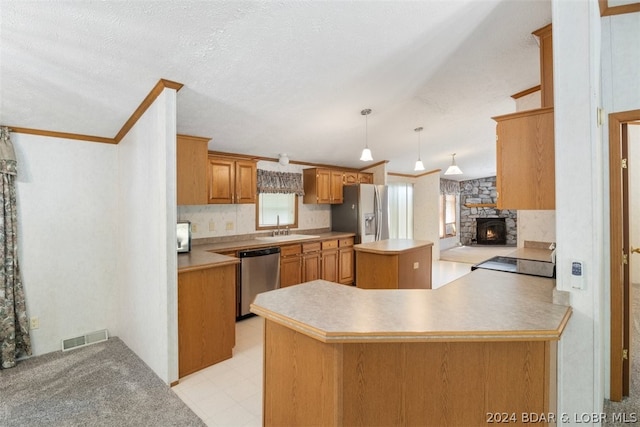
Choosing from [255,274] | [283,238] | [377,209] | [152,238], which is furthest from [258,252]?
[377,209]

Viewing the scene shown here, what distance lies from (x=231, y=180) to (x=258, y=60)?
1971mm

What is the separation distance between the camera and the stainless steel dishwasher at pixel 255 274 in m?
3.86

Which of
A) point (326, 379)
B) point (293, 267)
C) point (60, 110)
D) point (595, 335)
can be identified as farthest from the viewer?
point (293, 267)

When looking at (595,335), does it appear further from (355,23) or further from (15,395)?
(15,395)

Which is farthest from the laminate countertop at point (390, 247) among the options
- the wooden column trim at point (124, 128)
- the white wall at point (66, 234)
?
the white wall at point (66, 234)

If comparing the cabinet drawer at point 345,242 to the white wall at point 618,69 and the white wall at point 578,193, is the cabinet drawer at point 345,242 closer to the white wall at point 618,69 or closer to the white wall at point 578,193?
the white wall at point 618,69

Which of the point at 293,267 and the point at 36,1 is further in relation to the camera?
the point at 293,267

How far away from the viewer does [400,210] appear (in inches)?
288

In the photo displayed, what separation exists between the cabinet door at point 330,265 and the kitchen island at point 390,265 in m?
0.95

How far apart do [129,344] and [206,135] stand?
2.34 m

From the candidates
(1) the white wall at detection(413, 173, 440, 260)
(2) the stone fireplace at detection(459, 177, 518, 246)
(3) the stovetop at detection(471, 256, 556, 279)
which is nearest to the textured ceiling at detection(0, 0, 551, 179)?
(3) the stovetop at detection(471, 256, 556, 279)

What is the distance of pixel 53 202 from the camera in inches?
117

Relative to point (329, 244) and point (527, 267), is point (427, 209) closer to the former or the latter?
point (329, 244)

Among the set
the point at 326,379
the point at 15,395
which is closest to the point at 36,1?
the point at 326,379
